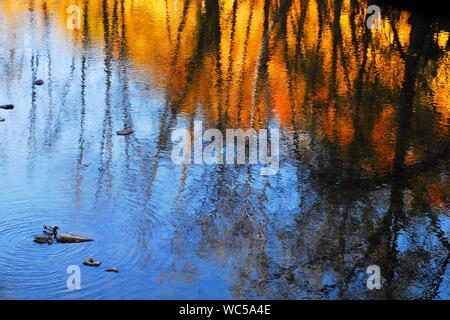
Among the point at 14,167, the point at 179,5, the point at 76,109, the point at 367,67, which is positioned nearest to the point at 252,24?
the point at 179,5

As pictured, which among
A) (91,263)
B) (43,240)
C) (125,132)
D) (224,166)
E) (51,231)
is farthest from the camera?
(125,132)

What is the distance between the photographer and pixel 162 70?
1462 cm

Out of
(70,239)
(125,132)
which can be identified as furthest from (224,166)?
(70,239)

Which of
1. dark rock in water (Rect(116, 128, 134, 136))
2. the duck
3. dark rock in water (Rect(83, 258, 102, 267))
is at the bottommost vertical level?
dark rock in water (Rect(83, 258, 102, 267))

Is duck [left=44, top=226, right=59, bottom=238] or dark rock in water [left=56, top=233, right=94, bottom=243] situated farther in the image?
duck [left=44, top=226, right=59, bottom=238]

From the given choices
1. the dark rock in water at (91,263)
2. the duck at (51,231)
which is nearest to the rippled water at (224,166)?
the dark rock in water at (91,263)

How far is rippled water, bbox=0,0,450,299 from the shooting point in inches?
303

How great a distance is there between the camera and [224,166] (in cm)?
1038

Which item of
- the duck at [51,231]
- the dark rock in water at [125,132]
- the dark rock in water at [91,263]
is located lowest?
the dark rock in water at [91,263]

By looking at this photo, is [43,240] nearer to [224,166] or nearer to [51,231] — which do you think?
[51,231]

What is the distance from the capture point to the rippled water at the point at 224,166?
303 inches

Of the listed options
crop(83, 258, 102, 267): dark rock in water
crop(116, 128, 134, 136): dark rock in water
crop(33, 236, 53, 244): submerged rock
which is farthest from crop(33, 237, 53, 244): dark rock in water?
crop(116, 128, 134, 136): dark rock in water

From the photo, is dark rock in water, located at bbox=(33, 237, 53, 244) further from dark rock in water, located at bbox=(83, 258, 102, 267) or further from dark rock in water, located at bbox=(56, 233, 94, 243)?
dark rock in water, located at bbox=(83, 258, 102, 267)

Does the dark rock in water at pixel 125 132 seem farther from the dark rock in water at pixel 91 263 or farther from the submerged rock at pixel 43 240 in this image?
the dark rock in water at pixel 91 263
